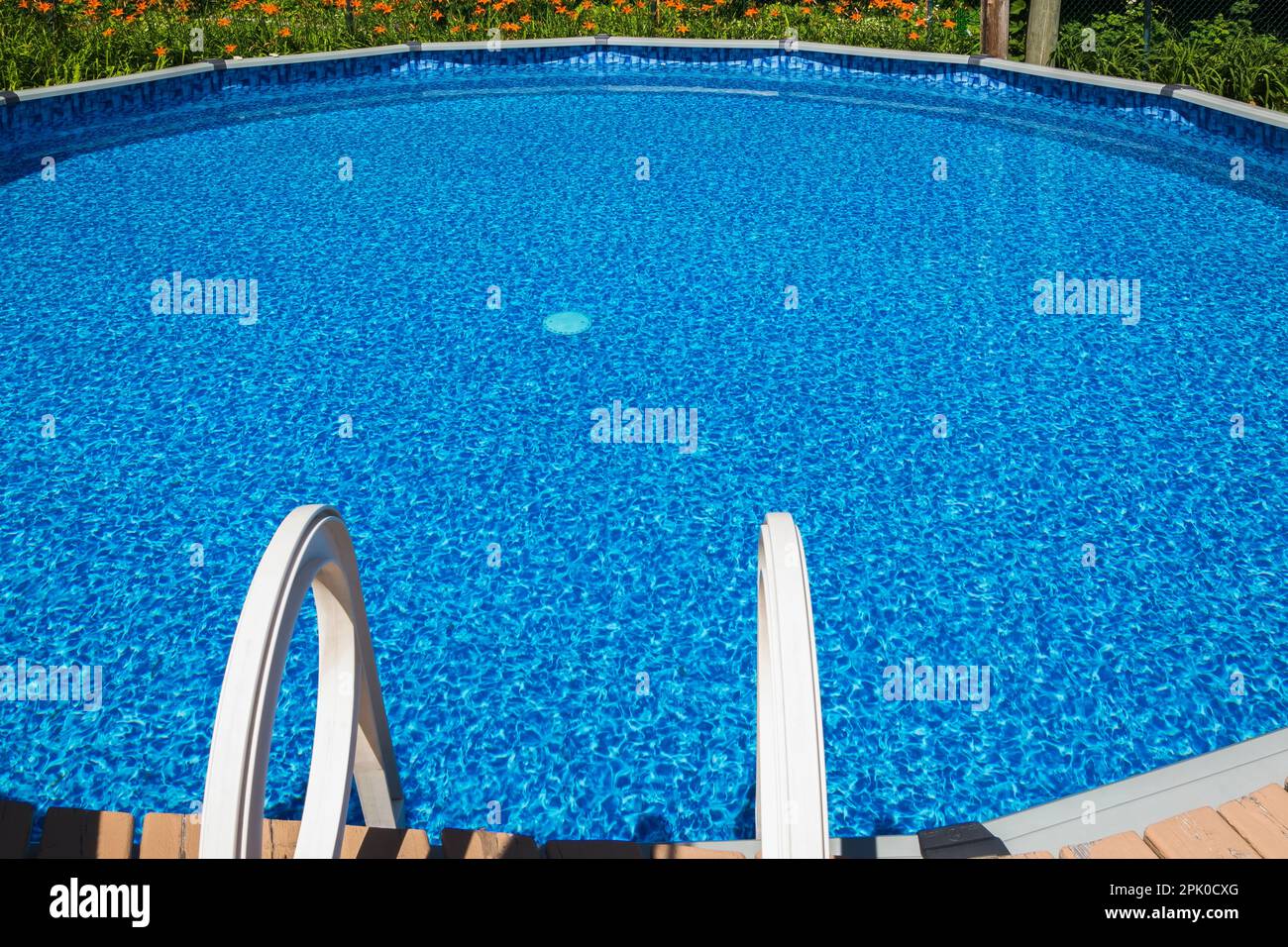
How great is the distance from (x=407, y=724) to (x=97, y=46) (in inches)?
526

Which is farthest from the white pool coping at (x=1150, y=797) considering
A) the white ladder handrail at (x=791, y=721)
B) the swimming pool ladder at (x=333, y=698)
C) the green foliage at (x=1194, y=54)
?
the green foliage at (x=1194, y=54)

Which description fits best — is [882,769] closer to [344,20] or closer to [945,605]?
[945,605]

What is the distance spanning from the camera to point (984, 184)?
36.3 ft

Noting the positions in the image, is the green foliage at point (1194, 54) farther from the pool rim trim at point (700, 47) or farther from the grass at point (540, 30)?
the pool rim trim at point (700, 47)

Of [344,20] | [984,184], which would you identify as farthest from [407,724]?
[344,20]

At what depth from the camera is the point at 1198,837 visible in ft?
10.9

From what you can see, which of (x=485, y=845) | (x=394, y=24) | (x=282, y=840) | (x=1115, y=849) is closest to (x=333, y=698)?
(x=282, y=840)

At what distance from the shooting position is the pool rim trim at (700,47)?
1199 cm

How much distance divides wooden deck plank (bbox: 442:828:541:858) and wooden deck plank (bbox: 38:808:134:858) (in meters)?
0.99

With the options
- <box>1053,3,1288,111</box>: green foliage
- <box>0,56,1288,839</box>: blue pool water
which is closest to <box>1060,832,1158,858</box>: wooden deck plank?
<box>0,56,1288,839</box>: blue pool water

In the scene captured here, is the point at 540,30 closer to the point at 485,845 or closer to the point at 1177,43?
the point at 1177,43

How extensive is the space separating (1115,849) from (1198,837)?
271mm

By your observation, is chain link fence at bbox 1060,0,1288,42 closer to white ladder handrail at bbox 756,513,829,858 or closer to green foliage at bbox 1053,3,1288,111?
green foliage at bbox 1053,3,1288,111

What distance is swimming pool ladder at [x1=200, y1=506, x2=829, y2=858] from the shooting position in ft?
6.10
